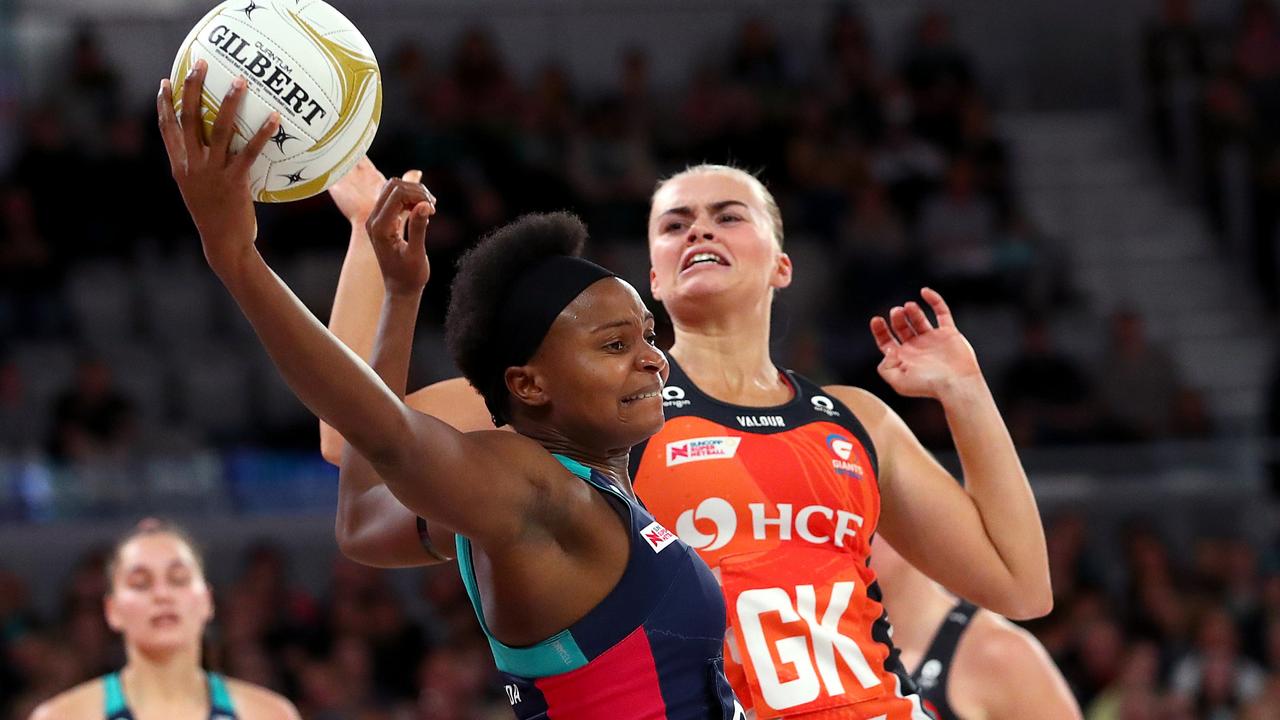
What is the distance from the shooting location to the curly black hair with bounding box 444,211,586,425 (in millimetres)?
2705

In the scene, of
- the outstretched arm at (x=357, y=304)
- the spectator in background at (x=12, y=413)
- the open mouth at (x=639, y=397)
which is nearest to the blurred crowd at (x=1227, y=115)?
the spectator in background at (x=12, y=413)

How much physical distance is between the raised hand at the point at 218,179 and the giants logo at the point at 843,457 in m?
1.56

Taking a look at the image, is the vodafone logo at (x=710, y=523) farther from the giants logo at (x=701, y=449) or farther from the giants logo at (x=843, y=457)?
the giants logo at (x=843, y=457)

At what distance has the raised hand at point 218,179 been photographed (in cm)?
225

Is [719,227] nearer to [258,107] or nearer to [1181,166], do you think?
[258,107]

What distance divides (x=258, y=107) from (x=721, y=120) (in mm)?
9586

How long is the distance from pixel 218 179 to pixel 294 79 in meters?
0.47

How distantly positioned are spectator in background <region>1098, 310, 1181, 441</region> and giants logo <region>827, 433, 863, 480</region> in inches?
292

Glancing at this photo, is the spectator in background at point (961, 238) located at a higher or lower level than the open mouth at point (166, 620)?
higher

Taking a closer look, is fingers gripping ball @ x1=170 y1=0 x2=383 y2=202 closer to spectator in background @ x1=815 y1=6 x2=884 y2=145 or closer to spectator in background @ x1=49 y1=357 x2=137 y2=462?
spectator in background @ x1=49 y1=357 x2=137 y2=462

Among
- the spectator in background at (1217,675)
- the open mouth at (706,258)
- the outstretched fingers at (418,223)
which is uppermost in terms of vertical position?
the open mouth at (706,258)

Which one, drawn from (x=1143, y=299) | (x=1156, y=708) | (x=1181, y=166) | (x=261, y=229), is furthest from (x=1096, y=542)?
(x=261, y=229)

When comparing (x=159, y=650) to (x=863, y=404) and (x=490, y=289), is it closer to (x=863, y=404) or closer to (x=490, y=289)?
(x=863, y=404)

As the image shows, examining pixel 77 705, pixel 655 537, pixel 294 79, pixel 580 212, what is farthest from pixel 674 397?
pixel 580 212
